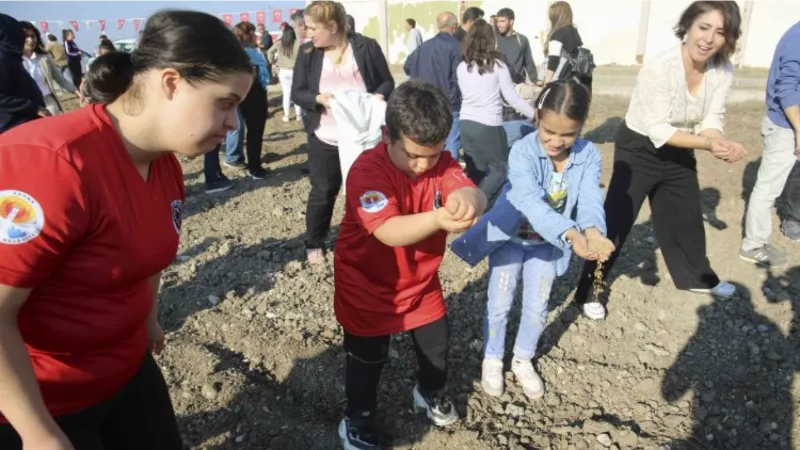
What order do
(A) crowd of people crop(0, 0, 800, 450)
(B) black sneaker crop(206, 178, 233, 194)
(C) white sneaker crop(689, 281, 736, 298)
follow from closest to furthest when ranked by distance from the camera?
(A) crowd of people crop(0, 0, 800, 450) < (C) white sneaker crop(689, 281, 736, 298) < (B) black sneaker crop(206, 178, 233, 194)

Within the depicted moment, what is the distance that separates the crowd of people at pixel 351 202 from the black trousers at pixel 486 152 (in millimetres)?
288

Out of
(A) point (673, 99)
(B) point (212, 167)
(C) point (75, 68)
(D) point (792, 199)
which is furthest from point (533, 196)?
(C) point (75, 68)

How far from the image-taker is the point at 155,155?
1389 millimetres

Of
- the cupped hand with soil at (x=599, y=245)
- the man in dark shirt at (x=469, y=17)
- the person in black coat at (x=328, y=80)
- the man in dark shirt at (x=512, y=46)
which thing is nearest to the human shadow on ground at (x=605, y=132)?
the man in dark shirt at (x=512, y=46)

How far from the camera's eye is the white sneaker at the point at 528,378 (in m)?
2.91

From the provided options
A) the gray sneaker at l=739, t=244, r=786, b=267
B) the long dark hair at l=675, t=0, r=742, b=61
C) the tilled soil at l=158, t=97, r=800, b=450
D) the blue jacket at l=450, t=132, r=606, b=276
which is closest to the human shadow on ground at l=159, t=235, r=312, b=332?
the tilled soil at l=158, t=97, r=800, b=450

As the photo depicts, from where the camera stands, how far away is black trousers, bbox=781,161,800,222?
4.89 meters

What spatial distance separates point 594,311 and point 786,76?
2.21 m

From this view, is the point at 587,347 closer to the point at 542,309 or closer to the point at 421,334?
the point at 542,309

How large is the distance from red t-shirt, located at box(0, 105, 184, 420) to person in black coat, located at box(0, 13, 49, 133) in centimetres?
293

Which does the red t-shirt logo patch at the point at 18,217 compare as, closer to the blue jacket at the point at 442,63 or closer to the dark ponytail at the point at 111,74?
the dark ponytail at the point at 111,74

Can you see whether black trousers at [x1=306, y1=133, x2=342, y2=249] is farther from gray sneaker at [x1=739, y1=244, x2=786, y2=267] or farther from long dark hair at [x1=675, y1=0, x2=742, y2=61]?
gray sneaker at [x1=739, y1=244, x2=786, y2=267]

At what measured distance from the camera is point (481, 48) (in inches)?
197

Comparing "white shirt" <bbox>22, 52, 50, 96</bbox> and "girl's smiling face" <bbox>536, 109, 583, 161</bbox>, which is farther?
"white shirt" <bbox>22, 52, 50, 96</bbox>
